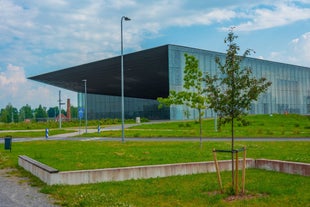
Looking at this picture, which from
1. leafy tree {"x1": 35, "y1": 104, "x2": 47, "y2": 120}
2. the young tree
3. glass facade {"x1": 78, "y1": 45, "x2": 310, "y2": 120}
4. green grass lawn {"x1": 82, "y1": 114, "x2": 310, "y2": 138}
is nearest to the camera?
the young tree

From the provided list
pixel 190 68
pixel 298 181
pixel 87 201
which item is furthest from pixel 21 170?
pixel 190 68

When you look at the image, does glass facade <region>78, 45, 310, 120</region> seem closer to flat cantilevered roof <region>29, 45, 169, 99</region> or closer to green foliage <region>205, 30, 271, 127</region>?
flat cantilevered roof <region>29, 45, 169, 99</region>

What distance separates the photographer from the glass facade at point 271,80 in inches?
2387

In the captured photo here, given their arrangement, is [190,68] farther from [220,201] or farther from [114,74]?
[114,74]

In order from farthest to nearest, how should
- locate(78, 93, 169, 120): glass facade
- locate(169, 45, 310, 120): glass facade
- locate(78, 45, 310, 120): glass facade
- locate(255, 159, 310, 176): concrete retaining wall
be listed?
locate(78, 93, 169, 120): glass facade, locate(78, 45, 310, 120): glass facade, locate(169, 45, 310, 120): glass facade, locate(255, 159, 310, 176): concrete retaining wall

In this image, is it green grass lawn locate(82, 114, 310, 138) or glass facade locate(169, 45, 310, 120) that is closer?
green grass lawn locate(82, 114, 310, 138)

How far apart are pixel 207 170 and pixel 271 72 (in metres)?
66.5

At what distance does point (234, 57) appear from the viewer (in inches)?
395

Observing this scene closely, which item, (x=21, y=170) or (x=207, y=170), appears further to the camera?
(x=21, y=170)

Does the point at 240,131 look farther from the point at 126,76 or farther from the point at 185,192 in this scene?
the point at 126,76

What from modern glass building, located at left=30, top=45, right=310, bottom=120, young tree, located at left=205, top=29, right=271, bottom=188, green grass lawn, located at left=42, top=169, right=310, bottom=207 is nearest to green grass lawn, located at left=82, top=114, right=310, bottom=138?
modern glass building, located at left=30, top=45, right=310, bottom=120

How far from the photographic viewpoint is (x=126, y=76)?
69.2m

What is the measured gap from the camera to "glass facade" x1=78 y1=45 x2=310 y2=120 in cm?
6100

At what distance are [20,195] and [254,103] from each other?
208 ft
